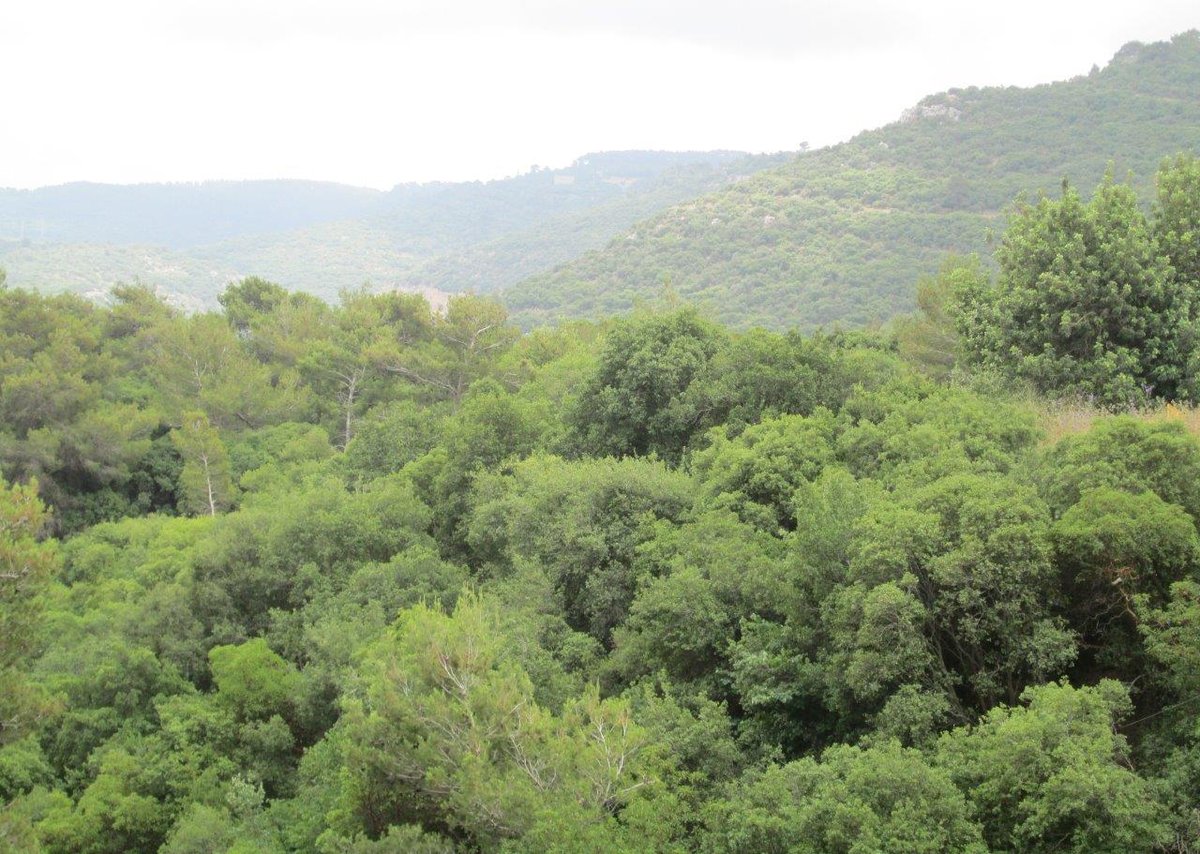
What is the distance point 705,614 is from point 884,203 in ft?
269

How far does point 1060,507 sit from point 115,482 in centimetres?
3519

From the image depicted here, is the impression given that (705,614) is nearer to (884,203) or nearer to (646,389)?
(646,389)

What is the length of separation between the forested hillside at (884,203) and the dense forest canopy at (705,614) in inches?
1781

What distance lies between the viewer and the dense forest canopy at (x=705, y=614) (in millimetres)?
8812

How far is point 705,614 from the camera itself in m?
12.5

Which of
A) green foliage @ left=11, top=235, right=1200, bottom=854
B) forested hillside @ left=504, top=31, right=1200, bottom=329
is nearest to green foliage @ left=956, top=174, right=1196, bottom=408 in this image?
green foliage @ left=11, top=235, right=1200, bottom=854

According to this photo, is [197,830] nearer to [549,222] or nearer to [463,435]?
[463,435]

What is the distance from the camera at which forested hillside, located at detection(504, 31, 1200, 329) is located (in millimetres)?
72188

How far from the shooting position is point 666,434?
20797 mm

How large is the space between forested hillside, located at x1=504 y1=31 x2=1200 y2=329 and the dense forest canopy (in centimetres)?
4525

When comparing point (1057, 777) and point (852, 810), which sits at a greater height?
point (1057, 777)

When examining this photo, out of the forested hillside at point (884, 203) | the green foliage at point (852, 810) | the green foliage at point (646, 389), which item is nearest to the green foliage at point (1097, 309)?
the green foliage at point (646, 389)

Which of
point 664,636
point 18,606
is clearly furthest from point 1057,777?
point 18,606

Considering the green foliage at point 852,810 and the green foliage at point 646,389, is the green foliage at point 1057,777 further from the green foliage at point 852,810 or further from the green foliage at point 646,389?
the green foliage at point 646,389
